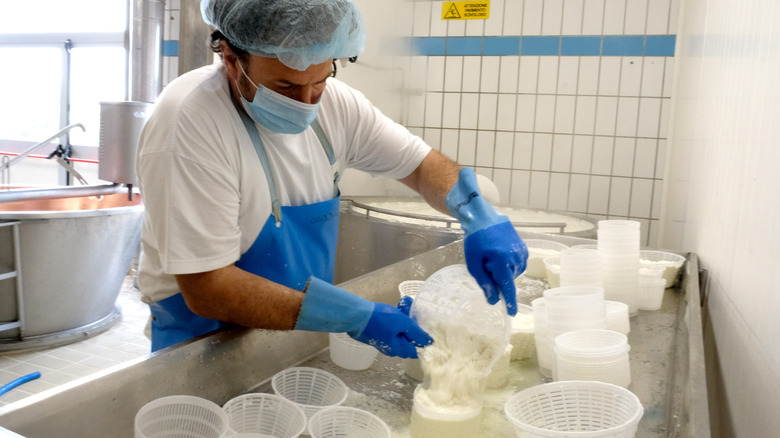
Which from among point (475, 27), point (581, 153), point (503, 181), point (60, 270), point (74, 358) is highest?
point (475, 27)

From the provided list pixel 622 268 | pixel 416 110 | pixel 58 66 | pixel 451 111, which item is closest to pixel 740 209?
pixel 622 268

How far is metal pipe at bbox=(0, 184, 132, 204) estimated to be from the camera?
3.72m

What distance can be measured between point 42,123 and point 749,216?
6.95 metres

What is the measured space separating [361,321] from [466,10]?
316 centimetres

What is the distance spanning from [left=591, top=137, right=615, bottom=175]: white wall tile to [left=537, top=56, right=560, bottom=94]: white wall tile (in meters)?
0.42

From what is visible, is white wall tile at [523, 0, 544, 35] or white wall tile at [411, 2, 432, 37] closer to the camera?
white wall tile at [523, 0, 544, 35]

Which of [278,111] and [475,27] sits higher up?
[475,27]

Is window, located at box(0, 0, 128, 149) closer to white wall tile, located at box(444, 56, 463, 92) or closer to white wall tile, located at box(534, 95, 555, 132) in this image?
white wall tile, located at box(444, 56, 463, 92)

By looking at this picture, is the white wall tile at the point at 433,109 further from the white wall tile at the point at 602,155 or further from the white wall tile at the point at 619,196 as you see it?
the white wall tile at the point at 619,196

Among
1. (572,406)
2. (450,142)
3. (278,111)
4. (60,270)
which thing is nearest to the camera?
(572,406)

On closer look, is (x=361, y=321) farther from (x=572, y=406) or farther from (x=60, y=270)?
(x=60, y=270)

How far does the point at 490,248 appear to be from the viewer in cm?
121

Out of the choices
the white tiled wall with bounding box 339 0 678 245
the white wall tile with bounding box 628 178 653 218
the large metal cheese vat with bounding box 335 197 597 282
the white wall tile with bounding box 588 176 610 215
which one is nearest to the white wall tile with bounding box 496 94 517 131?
the white tiled wall with bounding box 339 0 678 245

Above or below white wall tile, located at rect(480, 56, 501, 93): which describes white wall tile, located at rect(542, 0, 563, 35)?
above
